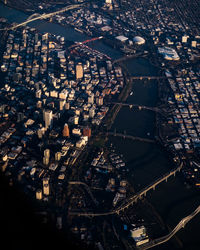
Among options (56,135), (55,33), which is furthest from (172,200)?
(55,33)

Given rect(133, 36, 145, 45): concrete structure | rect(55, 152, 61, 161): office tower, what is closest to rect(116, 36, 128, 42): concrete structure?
rect(133, 36, 145, 45): concrete structure

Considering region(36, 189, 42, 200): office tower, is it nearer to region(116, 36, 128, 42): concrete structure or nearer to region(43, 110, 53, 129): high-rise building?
region(43, 110, 53, 129): high-rise building

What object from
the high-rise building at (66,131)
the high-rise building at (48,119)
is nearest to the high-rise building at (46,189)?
the high-rise building at (66,131)

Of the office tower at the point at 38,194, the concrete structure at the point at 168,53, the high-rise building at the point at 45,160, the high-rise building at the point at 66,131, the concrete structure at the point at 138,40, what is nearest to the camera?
the office tower at the point at 38,194

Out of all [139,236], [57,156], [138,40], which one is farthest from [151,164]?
[138,40]

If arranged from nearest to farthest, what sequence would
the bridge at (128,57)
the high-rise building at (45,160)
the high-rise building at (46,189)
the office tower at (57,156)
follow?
1. the high-rise building at (46,189)
2. the high-rise building at (45,160)
3. the office tower at (57,156)
4. the bridge at (128,57)

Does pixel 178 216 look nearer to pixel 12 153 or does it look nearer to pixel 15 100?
pixel 12 153

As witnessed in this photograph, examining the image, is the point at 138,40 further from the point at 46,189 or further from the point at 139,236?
the point at 139,236

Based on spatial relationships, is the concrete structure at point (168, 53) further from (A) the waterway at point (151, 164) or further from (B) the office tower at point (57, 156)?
(B) the office tower at point (57, 156)
